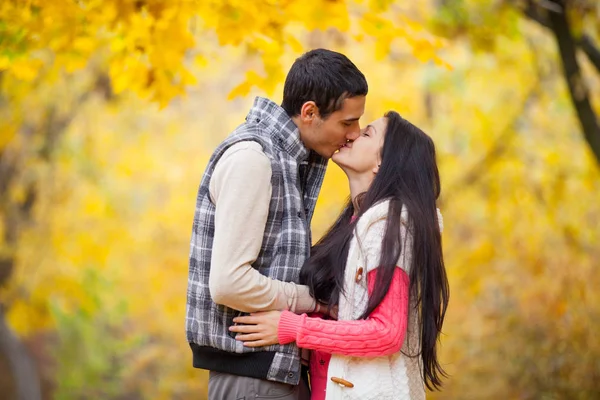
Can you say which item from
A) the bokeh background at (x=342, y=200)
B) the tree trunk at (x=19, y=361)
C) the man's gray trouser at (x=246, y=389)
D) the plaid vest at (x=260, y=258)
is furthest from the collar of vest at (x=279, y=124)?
the tree trunk at (x=19, y=361)

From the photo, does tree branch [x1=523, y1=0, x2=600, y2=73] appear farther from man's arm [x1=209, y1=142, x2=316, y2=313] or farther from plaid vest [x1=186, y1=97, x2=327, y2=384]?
man's arm [x1=209, y1=142, x2=316, y2=313]

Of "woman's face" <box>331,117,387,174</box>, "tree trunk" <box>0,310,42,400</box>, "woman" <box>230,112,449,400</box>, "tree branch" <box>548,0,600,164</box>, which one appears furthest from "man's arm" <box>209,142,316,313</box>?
"tree trunk" <box>0,310,42,400</box>

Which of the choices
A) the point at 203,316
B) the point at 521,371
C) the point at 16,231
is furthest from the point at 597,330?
the point at 16,231

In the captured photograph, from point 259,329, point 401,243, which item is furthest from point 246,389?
point 401,243

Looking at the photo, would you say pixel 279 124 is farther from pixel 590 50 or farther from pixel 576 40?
pixel 590 50

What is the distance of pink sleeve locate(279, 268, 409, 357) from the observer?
234 centimetres

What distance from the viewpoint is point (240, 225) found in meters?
2.25

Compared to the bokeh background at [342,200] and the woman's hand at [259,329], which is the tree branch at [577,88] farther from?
the woman's hand at [259,329]

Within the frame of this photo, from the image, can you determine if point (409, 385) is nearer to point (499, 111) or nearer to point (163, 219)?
point (499, 111)

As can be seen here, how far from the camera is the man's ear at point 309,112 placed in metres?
2.54

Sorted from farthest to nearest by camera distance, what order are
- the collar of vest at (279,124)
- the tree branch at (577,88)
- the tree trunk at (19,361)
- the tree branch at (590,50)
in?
the tree trunk at (19,361), the tree branch at (590,50), the tree branch at (577,88), the collar of vest at (279,124)

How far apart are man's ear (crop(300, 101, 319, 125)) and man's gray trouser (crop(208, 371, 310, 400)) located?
2.76 feet

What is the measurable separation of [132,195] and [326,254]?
10530 mm

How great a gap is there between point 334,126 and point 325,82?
15 centimetres
